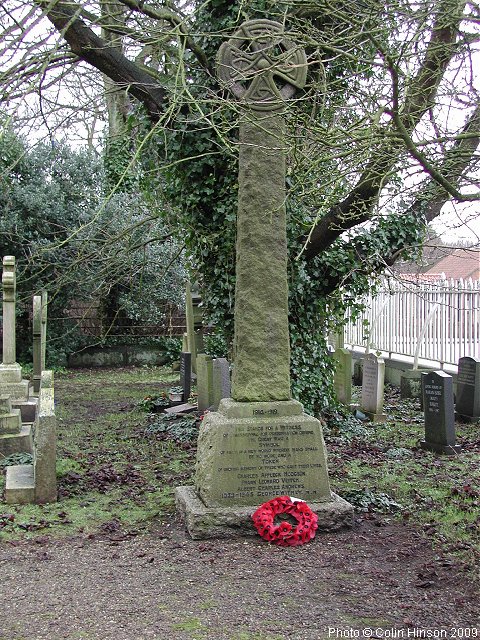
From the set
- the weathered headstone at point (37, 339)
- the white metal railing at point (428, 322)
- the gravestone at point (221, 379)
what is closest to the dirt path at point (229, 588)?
the gravestone at point (221, 379)

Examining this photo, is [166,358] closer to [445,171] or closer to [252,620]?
[445,171]

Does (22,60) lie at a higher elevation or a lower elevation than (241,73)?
higher

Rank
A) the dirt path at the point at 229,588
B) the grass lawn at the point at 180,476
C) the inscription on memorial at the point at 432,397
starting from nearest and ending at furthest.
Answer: the dirt path at the point at 229,588 → the grass lawn at the point at 180,476 → the inscription on memorial at the point at 432,397

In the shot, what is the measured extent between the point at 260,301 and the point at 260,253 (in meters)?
0.42

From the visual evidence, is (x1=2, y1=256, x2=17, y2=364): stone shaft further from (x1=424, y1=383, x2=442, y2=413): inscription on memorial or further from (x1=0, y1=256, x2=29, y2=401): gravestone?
(x1=424, y1=383, x2=442, y2=413): inscription on memorial

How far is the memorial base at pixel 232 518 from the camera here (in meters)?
5.89

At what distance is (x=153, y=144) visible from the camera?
11281mm

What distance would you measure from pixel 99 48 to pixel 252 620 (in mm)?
7348

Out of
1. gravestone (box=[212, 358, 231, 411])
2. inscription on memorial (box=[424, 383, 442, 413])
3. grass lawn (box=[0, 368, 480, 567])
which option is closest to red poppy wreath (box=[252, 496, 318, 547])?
grass lawn (box=[0, 368, 480, 567])

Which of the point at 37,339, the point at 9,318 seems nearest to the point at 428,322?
the point at 37,339

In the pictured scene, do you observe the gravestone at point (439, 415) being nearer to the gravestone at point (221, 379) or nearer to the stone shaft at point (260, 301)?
the gravestone at point (221, 379)

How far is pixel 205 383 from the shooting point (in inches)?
455

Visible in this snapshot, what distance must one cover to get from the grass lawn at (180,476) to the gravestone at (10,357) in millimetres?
946

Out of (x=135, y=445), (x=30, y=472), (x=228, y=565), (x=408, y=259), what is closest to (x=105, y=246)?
(x=135, y=445)
